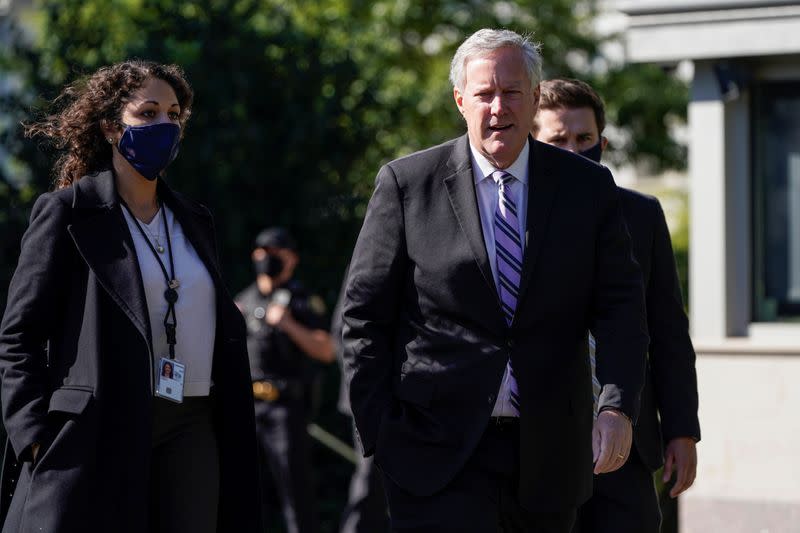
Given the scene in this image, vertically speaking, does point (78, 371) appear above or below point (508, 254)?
below

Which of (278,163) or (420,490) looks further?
(278,163)

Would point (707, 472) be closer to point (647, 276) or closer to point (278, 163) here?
point (647, 276)

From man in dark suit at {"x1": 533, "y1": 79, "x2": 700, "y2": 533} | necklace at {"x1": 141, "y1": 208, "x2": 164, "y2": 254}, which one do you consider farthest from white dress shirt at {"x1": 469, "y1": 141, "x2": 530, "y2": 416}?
necklace at {"x1": 141, "y1": 208, "x2": 164, "y2": 254}

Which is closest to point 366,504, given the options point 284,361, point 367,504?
point 367,504

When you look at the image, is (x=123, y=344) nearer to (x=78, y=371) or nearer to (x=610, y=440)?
(x=78, y=371)

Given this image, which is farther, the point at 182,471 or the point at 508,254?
the point at 182,471

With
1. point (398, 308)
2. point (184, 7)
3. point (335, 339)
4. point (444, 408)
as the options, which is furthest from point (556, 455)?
point (184, 7)

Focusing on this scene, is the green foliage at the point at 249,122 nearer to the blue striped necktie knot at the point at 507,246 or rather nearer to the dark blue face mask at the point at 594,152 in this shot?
the dark blue face mask at the point at 594,152

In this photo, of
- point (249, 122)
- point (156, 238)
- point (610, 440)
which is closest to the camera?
point (610, 440)

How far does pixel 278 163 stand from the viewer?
11.7 m

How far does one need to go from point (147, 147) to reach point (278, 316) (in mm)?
4819

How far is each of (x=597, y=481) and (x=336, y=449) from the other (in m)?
6.56

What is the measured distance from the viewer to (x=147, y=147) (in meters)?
4.91

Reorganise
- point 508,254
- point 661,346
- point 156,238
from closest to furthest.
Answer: point 508,254 < point 156,238 < point 661,346
